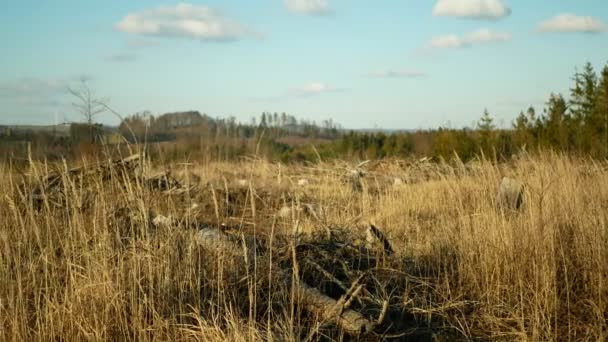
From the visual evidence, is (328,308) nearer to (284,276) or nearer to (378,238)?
(284,276)

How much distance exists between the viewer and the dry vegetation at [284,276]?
9.30ft

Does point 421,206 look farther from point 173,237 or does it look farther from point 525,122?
point 525,122

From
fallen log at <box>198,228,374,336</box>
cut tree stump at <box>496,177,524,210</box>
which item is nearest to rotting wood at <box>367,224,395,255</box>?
fallen log at <box>198,228,374,336</box>

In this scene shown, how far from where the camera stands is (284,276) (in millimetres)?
3373

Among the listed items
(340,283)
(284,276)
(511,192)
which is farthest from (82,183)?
(511,192)

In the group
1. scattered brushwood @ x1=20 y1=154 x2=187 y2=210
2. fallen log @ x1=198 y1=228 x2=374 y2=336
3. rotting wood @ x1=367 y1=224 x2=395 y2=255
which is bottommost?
fallen log @ x1=198 y1=228 x2=374 y2=336

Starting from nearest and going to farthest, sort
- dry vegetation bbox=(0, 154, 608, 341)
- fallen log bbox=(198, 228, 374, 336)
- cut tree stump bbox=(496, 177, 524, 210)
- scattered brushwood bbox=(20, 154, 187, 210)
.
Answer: dry vegetation bbox=(0, 154, 608, 341) → fallen log bbox=(198, 228, 374, 336) → scattered brushwood bbox=(20, 154, 187, 210) → cut tree stump bbox=(496, 177, 524, 210)

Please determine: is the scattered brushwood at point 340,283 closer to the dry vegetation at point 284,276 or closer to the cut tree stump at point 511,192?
the dry vegetation at point 284,276

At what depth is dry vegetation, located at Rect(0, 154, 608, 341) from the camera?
9.30 feet

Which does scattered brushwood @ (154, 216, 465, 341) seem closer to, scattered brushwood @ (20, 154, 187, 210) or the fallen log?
the fallen log

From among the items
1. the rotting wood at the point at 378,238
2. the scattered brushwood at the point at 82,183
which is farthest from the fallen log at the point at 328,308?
the rotting wood at the point at 378,238

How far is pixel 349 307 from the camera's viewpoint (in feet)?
10.6

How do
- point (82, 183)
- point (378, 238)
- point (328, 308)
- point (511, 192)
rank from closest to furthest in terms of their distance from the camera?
point (328, 308) < point (378, 238) < point (82, 183) < point (511, 192)

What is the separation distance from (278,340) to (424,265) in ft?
5.80
